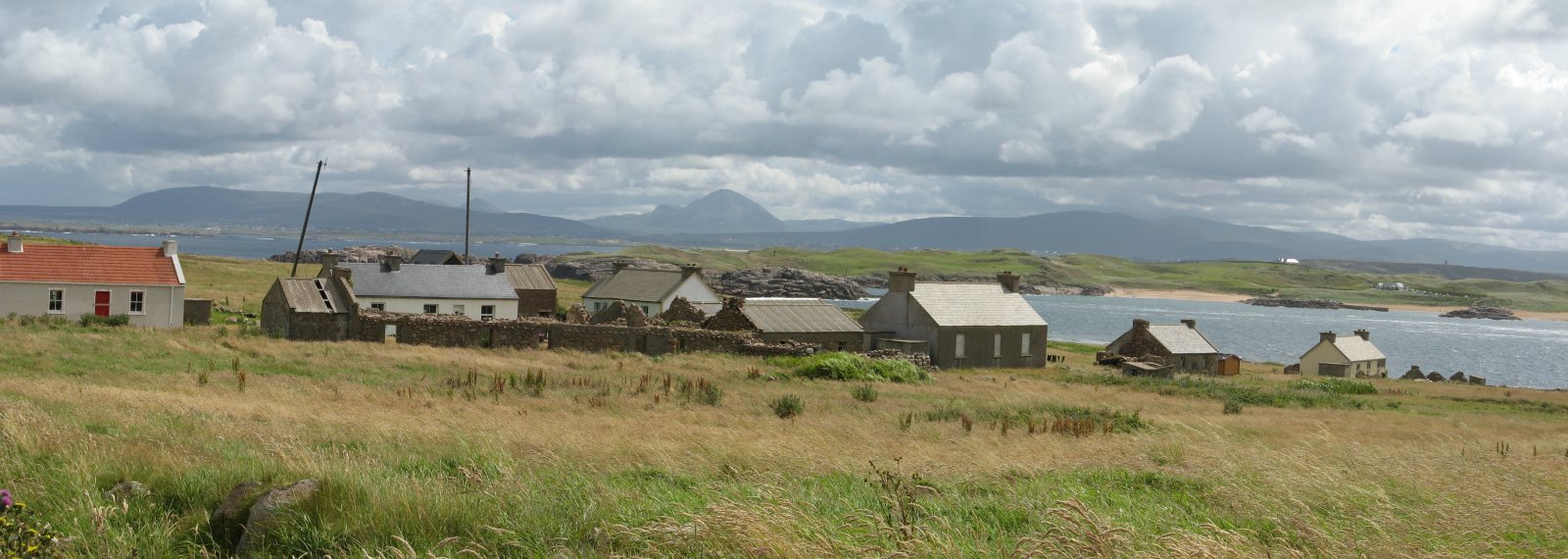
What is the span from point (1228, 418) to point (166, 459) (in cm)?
2224

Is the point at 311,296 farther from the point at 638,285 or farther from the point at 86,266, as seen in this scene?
the point at 638,285

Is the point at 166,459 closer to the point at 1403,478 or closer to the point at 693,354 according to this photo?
the point at 1403,478

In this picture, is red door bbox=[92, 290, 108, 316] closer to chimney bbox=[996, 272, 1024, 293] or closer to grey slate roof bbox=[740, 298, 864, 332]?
grey slate roof bbox=[740, 298, 864, 332]

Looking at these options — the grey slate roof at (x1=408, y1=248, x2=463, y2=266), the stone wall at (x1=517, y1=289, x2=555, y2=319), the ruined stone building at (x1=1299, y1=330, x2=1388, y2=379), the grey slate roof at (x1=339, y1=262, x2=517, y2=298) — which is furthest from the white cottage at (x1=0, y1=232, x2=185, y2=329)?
the ruined stone building at (x1=1299, y1=330, x2=1388, y2=379)

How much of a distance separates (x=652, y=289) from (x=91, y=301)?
26600mm

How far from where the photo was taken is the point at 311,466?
30.1 ft

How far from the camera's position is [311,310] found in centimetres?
4141

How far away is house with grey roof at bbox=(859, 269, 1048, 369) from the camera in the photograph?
49625 millimetres

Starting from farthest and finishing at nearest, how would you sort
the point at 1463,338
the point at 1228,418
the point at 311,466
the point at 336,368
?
the point at 1463,338 < the point at 336,368 < the point at 1228,418 < the point at 311,466

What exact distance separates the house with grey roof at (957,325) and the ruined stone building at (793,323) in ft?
6.63

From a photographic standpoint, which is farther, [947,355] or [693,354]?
[947,355]

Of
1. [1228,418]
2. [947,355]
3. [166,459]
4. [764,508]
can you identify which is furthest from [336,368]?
[947,355]

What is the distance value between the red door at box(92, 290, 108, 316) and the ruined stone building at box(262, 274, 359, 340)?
673 cm

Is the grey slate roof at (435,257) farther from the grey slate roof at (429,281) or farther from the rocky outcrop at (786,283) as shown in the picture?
the rocky outcrop at (786,283)
